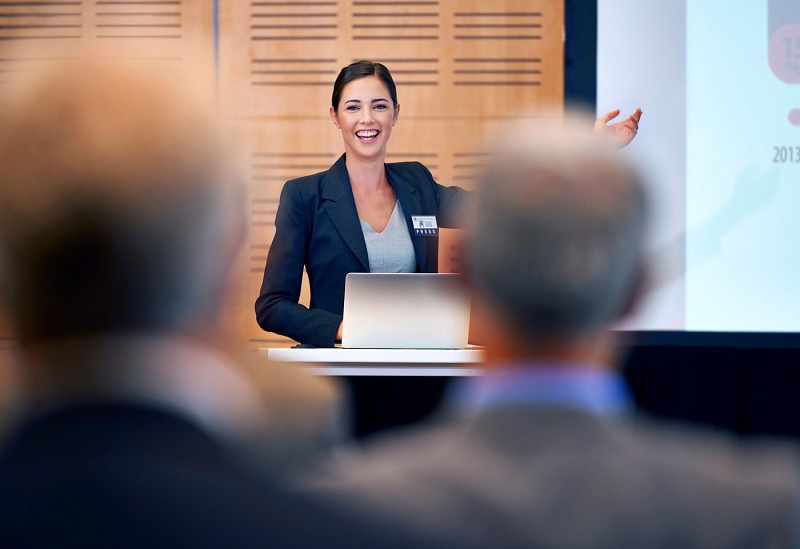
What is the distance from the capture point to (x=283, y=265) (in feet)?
9.32

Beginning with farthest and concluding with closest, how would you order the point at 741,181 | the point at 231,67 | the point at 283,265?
the point at 231,67 → the point at 741,181 → the point at 283,265

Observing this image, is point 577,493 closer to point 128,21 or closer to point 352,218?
point 352,218

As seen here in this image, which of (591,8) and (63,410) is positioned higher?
(591,8)

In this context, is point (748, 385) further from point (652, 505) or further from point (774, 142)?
point (652, 505)

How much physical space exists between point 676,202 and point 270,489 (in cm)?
353

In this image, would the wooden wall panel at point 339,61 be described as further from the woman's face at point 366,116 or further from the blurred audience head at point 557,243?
the blurred audience head at point 557,243

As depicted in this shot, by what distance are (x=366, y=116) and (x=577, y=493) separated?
2565mm

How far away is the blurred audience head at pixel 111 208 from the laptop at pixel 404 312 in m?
1.58

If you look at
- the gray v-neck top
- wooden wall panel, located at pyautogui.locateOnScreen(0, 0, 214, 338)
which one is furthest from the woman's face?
wooden wall panel, located at pyautogui.locateOnScreen(0, 0, 214, 338)

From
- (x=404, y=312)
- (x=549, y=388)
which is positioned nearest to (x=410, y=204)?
(x=404, y=312)

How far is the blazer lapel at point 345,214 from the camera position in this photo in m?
A: 2.86

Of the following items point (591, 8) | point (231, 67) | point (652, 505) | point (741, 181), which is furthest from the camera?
point (231, 67)

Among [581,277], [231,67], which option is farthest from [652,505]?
[231,67]

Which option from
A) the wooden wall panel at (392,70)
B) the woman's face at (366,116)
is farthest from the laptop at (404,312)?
the wooden wall panel at (392,70)
